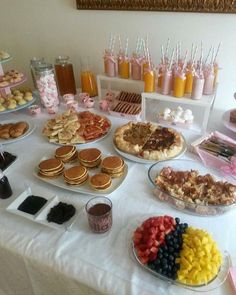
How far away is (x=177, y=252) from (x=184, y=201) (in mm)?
192

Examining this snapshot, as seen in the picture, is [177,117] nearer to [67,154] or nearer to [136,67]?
[136,67]

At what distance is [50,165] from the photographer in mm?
935

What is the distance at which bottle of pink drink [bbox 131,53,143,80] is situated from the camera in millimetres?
1243

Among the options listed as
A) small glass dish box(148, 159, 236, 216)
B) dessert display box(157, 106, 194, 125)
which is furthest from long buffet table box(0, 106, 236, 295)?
dessert display box(157, 106, 194, 125)

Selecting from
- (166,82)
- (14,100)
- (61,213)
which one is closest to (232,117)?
(166,82)

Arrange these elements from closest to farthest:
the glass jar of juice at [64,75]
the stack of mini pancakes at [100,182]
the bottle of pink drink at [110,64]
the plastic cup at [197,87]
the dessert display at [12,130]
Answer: the stack of mini pancakes at [100,182]
the plastic cup at [197,87]
the dessert display at [12,130]
the bottle of pink drink at [110,64]
the glass jar of juice at [64,75]

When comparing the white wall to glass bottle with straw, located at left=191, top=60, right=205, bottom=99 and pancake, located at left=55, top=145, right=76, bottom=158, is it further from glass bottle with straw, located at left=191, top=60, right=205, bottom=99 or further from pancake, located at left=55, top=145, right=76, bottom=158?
pancake, located at left=55, top=145, right=76, bottom=158

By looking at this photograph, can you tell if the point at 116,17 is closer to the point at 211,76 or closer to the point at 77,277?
the point at 211,76

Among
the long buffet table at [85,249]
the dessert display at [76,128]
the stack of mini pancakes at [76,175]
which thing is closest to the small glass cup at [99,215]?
the long buffet table at [85,249]

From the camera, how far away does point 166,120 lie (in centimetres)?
123

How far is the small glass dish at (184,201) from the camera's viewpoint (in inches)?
30.6

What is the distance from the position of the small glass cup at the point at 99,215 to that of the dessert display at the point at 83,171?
9cm

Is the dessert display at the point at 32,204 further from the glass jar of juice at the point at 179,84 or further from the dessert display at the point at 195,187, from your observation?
the glass jar of juice at the point at 179,84

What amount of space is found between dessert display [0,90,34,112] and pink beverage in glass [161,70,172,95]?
0.68 m
